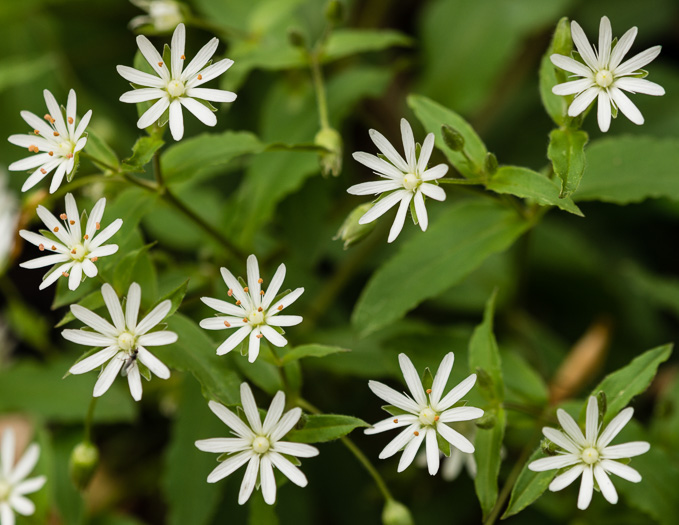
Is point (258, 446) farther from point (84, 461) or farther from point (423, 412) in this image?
point (84, 461)

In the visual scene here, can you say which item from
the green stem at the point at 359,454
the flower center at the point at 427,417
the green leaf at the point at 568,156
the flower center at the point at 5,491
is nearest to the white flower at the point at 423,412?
the flower center at the point at 427,417

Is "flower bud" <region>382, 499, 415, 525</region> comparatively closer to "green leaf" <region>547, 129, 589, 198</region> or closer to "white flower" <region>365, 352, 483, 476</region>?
"white flower" <region>365, 352, 483, 476</region>

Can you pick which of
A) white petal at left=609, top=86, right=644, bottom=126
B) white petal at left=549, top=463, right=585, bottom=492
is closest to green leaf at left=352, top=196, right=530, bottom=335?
white petal at left=609, top=86, right=644, bottom=126

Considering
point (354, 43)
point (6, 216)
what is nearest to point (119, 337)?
point (354, 43)

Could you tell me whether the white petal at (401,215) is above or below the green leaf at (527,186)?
below

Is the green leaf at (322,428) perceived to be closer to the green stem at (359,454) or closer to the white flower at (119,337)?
the green stem at (359,454)

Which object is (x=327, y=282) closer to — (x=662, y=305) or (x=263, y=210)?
(x=263, y=210)
